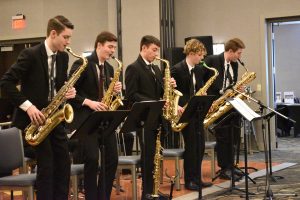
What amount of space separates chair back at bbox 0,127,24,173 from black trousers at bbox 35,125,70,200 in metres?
0.59

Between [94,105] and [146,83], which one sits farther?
[146,83]

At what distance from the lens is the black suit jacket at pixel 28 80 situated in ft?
13.4

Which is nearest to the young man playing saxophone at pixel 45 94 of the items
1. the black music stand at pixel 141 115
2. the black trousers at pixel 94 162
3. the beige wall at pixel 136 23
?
the black trousers at pixel 94 162

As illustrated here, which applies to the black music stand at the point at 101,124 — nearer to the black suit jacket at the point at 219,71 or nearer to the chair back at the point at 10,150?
the chair back at the point at 10,150

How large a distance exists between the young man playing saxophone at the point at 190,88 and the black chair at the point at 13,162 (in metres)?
2.17

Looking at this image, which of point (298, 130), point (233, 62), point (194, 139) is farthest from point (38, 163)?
point (298, 130)

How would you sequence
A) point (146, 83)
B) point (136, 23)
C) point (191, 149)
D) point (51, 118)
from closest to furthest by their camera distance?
point (51, 118)
point (146, 83)
point (191, 149)
point (136, 23)

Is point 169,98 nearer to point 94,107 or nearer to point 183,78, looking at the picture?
point 183,78

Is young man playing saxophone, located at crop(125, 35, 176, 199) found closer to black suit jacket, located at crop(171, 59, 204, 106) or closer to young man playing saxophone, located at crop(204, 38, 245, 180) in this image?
black suit jacket, located at crop(171, 59, 204, 106)

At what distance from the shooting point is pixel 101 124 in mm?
3896

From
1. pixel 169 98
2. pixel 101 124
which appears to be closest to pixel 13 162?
pixel 101 124

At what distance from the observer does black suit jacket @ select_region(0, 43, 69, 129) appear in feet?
13.4

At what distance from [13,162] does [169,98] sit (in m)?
1.85

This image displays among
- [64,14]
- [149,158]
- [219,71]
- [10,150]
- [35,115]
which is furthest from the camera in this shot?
[64,14]
